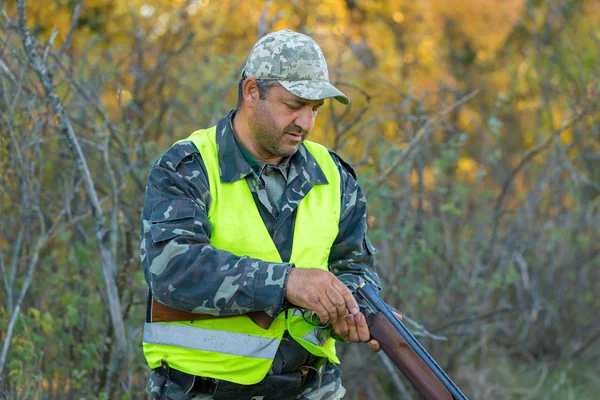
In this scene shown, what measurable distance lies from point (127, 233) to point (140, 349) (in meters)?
0.74

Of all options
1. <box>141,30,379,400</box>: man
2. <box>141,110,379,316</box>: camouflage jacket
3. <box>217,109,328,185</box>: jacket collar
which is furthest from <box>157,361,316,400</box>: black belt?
<box>217,109,328,185</box>: jacket collar

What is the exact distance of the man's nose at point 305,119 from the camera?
269 centimetres

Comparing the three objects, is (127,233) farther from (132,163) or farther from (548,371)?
(548,371)

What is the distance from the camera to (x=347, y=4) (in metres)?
13.1

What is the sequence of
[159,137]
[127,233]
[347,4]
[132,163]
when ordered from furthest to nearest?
[347,4]
[159,137]
[132,163]
[127,233]

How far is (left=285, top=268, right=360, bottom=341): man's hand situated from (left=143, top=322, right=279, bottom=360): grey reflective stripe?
0.26 meters

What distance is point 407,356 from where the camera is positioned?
8.34 ft

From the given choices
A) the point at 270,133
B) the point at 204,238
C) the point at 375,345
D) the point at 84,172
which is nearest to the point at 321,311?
the point at 375,345

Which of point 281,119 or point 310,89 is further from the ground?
point 310,89

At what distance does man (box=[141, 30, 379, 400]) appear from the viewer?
239 cm

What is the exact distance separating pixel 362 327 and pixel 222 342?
0.45 meters

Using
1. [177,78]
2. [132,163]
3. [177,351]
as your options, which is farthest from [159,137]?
[177,351]

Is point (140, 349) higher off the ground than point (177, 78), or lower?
lower

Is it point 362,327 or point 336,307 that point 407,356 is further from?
point 336,307
